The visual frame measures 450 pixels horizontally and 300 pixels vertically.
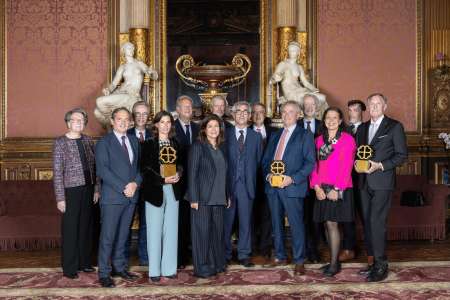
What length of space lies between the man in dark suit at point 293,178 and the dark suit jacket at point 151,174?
93cm

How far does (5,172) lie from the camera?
823cm

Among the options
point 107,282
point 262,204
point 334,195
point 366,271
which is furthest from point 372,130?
point 107,282

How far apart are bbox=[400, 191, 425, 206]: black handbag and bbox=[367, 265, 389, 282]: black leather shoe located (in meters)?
2.08

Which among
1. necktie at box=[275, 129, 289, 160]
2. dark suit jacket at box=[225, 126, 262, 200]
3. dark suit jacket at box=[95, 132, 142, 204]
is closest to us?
dark suit jacket at box=[95, 132, 142, 204]

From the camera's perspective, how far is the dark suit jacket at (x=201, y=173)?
464 cm

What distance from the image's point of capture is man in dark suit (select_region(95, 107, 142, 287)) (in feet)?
14.6

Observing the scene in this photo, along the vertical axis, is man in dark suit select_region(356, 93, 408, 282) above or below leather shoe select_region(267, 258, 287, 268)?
above

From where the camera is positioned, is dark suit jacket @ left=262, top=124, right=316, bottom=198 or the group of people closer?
the group of people

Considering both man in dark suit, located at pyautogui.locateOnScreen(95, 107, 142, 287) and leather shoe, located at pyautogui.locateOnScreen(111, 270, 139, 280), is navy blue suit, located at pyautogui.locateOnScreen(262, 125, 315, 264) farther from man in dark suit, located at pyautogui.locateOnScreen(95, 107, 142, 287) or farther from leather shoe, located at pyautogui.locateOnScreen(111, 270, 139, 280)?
leather shoe, located at pyautogui.locateOnScreen(111, 270, 139, 280)

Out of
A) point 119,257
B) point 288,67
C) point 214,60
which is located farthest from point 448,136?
point 119,257

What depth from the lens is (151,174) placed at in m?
4.50

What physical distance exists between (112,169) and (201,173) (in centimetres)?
69

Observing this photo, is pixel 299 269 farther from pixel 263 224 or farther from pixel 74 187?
pixel 74 187

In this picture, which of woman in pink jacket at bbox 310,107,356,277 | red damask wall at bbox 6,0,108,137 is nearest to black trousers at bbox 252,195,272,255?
woman in pink jacket at bbox 310,107,356,277
